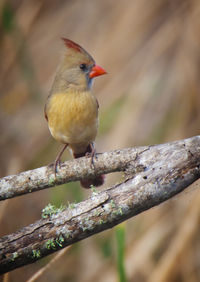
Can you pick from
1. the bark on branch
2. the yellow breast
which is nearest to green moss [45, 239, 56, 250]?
the bark on branch

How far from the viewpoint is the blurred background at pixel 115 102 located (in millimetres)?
3836

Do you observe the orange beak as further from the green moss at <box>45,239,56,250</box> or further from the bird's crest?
the green moss at <box>45,239,56,250</box>

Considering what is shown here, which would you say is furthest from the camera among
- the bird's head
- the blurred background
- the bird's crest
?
the blurred background

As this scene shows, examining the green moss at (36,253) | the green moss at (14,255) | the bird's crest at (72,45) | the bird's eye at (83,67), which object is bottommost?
the green moss at (36,253)

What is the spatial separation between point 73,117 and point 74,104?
97 millimetres

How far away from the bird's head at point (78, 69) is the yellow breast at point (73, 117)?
0.12 m

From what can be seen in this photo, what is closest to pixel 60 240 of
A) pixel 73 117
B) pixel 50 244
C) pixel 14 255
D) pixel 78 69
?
pixel 50 244

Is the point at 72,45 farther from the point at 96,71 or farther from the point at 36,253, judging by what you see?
the point at 36,253

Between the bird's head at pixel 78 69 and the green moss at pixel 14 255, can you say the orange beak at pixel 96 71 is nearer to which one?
the bird's head at pixel 78 69

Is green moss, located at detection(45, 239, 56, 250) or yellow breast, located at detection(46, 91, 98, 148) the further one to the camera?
yellow breast, located at detection(46, 91, 98, 148)

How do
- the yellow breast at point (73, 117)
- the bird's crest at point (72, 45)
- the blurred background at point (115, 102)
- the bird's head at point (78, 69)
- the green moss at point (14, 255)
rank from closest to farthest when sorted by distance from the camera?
the green moss at point (14, 255), the yellow breast at point (73, 117), the bird's crest at point (72, 45), the bird's head at point (78, 69), the blurred background at point (115, 102)

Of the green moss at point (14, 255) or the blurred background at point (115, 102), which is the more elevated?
the blurred background at point (115, 102)

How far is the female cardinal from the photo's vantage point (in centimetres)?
301

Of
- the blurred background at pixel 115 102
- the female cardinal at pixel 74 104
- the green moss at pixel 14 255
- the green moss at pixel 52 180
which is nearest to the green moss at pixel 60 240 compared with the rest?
the green moss at pixel 14 255
